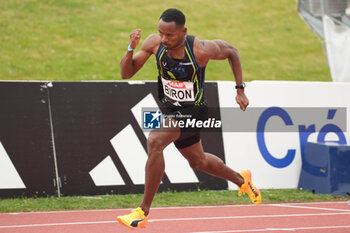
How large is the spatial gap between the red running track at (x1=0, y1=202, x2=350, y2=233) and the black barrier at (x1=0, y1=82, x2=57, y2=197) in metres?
0.79

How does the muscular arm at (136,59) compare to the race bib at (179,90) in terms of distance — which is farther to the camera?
the race bib at (179,90)

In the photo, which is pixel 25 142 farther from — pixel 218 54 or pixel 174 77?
pixel 218 54

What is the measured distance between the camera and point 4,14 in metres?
22.1

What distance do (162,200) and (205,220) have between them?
1.37m

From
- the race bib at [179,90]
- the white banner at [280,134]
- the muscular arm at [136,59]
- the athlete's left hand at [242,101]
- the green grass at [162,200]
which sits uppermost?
the muscular arm at [136,59]

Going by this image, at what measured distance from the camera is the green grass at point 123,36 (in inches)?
716

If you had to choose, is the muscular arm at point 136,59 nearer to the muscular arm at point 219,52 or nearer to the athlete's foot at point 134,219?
the muscular arm at point 219,52

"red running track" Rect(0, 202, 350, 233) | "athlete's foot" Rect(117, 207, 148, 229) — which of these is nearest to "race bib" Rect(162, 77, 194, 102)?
"athlete's foot" Rect(117, 207, 148, 229)

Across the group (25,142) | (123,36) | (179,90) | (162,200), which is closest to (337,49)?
(162,200)

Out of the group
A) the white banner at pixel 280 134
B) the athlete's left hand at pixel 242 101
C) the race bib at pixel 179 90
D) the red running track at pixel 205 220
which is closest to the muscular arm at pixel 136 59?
the race bib at pixel 179 90

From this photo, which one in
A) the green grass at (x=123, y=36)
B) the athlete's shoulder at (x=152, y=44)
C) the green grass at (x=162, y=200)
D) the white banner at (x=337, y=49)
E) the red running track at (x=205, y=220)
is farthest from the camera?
the green grass at (x=123, y=36)

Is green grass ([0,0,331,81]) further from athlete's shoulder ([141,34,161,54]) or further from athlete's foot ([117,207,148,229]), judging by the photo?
athlete's foot ([117,207,148,229])

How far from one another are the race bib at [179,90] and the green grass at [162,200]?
3.03 metres

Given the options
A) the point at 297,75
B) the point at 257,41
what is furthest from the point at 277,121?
the point at 257,41
